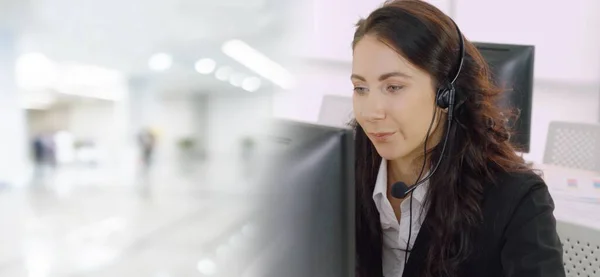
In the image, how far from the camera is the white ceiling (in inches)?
136

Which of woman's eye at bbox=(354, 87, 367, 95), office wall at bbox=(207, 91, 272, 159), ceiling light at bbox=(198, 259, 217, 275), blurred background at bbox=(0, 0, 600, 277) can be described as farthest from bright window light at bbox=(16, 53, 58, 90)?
woman's eye at bbox=(354, 87, 367, 95)

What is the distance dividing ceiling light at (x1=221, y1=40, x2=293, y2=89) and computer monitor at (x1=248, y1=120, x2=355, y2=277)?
7.88ft

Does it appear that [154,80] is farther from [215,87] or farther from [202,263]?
[202,263]

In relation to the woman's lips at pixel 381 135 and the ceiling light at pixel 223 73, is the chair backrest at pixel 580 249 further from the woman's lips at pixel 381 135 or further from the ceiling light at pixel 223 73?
the ceiling light at pixel 223 73

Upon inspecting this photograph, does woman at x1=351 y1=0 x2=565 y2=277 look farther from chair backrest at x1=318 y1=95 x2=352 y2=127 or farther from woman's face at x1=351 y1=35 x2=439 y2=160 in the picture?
chair backrest at x1=318 y1=95 x2=352 y2=127

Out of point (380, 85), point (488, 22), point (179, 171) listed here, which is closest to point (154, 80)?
point (179, 171)

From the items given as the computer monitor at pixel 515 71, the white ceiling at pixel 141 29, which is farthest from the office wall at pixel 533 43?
the computer monitor at pixel 515 71

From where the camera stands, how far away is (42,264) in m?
3.47

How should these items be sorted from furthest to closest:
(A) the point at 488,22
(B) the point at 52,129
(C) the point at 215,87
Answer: (C) the point at 215,87 < (B) the point at 52,129 < (A) the point at 488,22

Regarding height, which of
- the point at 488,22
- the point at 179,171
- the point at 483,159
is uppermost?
the point at 488,22

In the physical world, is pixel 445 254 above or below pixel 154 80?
below

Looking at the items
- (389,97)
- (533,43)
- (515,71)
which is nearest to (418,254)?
(389,97)

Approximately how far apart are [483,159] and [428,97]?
0.13 m

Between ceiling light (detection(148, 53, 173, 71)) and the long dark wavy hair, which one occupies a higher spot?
ceiling light (detection(148, 53, 173, 71))
